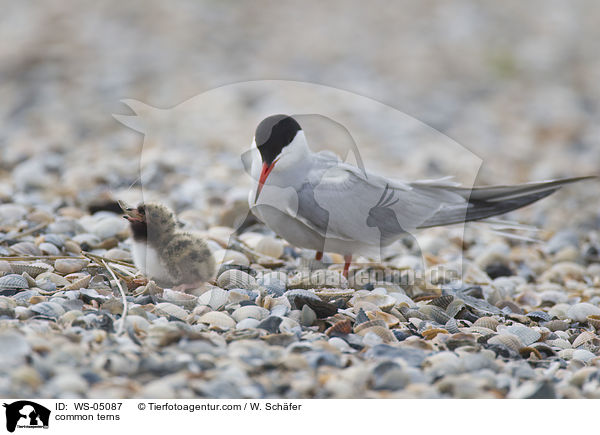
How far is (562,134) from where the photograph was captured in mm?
7043

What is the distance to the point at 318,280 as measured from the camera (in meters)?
2.97

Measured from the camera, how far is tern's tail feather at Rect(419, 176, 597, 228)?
3154mm

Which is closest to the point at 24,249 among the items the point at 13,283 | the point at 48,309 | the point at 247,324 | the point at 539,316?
the point at 13,283

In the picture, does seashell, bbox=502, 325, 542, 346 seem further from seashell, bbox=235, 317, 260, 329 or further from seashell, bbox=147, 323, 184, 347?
seashell, bbox=147, 323, 184, 347

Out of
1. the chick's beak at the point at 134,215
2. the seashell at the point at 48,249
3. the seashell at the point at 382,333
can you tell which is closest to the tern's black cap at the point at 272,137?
the chick's beak at the point at 134,215

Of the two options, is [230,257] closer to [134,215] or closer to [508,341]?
[134,215]

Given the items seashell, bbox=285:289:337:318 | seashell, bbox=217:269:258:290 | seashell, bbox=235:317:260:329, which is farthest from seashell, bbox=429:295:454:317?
seashell, bbox=235:317:260:329

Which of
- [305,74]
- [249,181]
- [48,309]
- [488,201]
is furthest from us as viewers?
[305,74]

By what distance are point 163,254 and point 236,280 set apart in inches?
12.8

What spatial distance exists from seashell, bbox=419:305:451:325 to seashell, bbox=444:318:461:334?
0.07 m

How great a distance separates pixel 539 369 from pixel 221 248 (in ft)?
5.11
